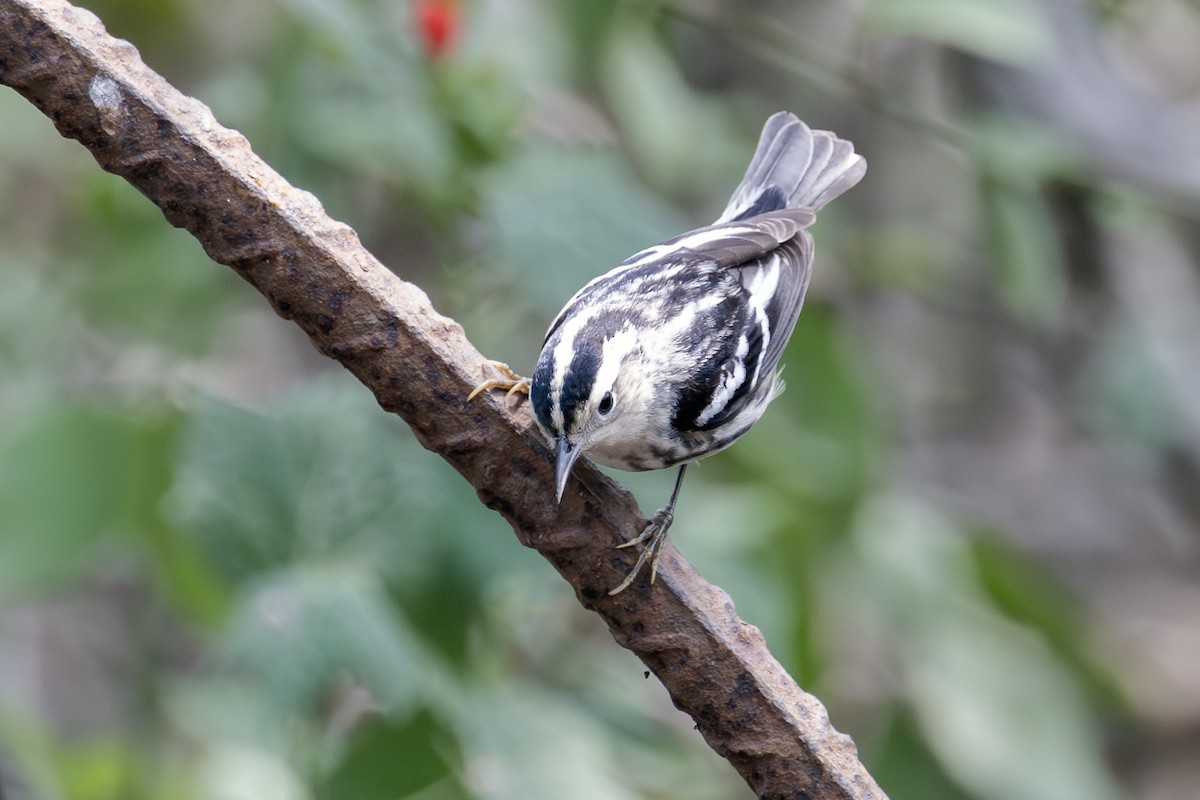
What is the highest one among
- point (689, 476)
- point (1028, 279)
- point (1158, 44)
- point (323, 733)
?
point (1158, 44)

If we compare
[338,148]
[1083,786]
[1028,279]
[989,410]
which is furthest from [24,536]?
Result: [989,410]

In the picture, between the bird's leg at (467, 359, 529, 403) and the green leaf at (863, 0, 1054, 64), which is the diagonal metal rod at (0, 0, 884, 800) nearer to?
the bird's leg at (467, 359, 529, 403)

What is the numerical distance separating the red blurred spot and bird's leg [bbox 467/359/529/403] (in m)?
0.93

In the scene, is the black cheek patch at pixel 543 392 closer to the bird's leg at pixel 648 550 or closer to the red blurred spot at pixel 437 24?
the bird's leg at pixel 648 550

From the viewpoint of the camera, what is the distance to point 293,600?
2.48 metres

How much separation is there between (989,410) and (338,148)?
4470 millimetres

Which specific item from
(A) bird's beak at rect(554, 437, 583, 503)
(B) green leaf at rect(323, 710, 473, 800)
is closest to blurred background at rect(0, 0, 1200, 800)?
(B) green leaf at rect(323, 710, 473, 800)

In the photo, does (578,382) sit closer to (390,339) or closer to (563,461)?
(563,461)

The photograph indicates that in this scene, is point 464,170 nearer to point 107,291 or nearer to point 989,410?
point 107,291

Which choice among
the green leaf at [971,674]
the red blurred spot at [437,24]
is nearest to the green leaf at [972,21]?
the red blurred spot at [437,24]

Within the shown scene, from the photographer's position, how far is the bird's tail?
3.11 m

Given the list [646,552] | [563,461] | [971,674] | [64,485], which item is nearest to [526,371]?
[64,485]

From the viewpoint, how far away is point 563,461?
6.26 ft

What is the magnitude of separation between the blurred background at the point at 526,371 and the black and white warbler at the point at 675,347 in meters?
0.19
